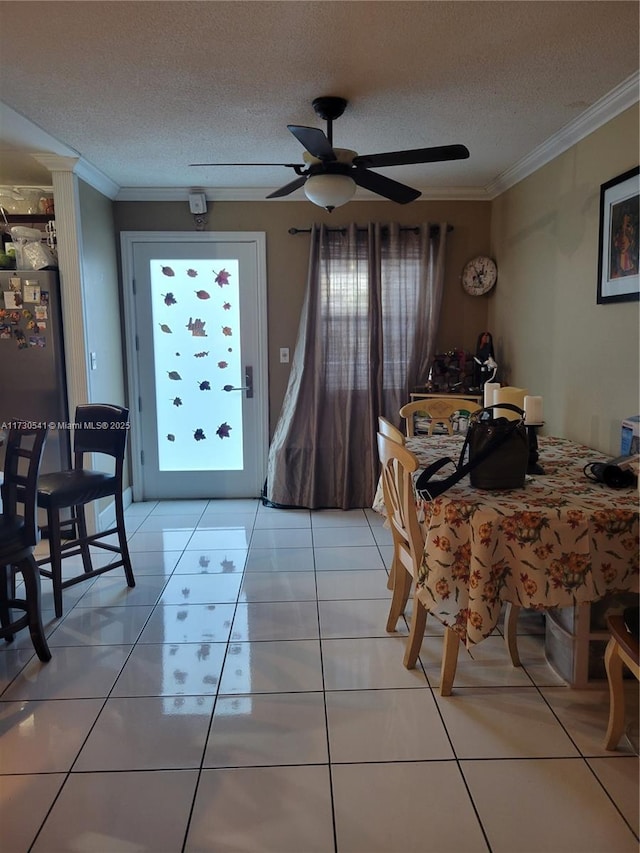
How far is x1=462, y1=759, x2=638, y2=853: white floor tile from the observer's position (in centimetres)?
153

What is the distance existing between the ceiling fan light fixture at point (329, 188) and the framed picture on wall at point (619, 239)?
47.9 inches

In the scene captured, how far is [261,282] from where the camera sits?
4.38m

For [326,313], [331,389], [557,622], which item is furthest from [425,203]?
[557,622]

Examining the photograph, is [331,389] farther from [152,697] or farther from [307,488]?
[152,697]

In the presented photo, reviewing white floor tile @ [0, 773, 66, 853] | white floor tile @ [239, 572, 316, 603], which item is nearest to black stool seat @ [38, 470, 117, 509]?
white floor tile @ [239, 572, 316, 603]

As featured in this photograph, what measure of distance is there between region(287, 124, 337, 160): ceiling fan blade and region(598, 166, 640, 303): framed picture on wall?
1310mm

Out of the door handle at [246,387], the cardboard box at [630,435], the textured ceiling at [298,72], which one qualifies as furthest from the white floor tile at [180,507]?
the cardboard box at [630,435]

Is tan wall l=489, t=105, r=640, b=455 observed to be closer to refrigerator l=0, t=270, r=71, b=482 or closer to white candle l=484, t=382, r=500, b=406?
white candle l=484, t=382, r=500, b=406

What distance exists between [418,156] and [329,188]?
1.33ft

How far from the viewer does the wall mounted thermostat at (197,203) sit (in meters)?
4.16

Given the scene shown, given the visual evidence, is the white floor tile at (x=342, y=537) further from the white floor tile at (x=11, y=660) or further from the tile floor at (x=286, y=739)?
the white floor tile at (x=11, y=660)

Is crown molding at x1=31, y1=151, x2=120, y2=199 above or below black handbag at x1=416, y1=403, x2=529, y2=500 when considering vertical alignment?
above

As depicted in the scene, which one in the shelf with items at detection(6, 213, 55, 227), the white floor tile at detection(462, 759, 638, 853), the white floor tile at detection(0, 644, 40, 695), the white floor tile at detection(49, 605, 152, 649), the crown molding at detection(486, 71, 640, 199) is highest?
the crown molding at detection(486, 71, 640, 199)

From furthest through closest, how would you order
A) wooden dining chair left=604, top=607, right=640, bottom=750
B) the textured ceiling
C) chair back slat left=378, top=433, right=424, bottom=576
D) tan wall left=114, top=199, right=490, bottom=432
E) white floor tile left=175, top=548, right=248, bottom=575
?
1. tan wall left=114, top=199, right=490, bottom=432
2. white floor tile left=175, top=548, right=248, bottom=575
3. chair back slat left=378, top=433, right=424, bottom=576
4. the textured ceiling
5. wooden dining chair left=604, top=607, right=640, bottom=750
